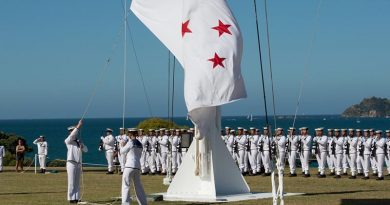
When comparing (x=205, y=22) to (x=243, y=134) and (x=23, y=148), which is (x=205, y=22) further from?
(x=23, y=148)

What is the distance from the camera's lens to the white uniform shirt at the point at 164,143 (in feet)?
117

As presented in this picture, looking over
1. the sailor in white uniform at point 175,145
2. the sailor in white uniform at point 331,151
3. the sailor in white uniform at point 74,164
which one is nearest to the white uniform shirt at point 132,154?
the sailor in white uniform at point 74,164

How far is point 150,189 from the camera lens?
26734 millimetres

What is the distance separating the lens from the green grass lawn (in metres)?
22.3

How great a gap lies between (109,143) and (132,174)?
15.9m

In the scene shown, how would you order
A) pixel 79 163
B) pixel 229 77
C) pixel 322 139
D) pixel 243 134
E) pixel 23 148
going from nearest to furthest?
pixel 229 77 → pixel 79 163 → pixel 322 139 → pixel 243 134 → pixel 23 148

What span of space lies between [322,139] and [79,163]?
1264 cm

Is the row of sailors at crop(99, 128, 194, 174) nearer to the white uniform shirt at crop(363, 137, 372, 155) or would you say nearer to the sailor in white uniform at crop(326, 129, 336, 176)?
the sailor in white uniform at crop(326, 129, 336, 176)

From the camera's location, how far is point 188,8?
21.7 meters

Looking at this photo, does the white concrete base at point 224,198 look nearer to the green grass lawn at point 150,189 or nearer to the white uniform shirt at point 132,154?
the green grass lawn at point 150,189

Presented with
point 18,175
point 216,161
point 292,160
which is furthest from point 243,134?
point 216,161

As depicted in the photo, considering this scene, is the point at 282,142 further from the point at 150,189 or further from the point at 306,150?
the point at 150,189

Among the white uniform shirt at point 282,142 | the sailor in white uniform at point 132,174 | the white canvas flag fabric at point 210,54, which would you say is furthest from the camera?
the white uniform shirt at point 282,142

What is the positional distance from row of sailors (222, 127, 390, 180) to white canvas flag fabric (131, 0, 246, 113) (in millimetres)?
9649
